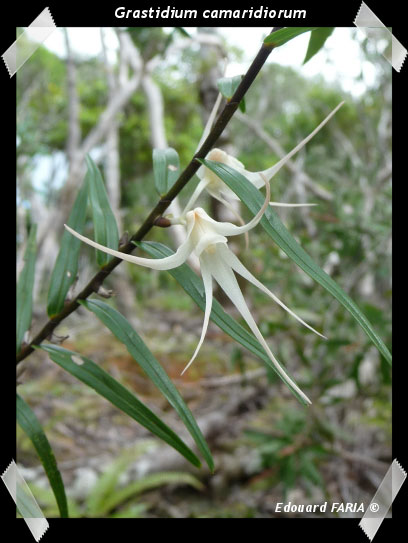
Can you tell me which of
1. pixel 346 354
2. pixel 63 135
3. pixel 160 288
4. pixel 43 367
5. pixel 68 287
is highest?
pixel 63 135

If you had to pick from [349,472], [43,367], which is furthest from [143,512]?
[43,367]

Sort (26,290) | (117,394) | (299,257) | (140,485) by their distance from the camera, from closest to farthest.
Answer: (299,257) → (117,394) → (26,290) → (140,485)

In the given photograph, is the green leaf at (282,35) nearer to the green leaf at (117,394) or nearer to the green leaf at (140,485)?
the green leaf at (117,394)

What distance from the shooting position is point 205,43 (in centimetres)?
171

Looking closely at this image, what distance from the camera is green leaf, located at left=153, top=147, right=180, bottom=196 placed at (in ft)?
1.42

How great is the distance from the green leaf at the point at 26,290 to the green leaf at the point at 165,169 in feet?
0.81

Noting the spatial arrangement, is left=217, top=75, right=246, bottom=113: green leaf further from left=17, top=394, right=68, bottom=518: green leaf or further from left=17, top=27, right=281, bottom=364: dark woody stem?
left=17, top=394, right=68, bottom=518: green leaf

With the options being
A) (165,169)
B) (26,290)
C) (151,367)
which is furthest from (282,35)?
(26,290)

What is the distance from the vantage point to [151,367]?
413 mm

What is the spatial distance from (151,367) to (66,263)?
20cm

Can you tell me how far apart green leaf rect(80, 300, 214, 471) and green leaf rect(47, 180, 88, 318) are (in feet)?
0.21

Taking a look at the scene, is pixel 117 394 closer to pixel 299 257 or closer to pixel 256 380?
pixel 299 257
